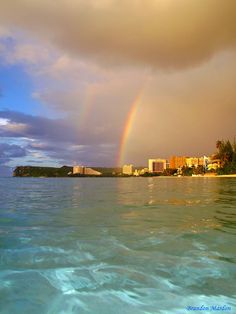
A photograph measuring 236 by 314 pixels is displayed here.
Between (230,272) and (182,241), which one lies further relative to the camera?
(182,241)

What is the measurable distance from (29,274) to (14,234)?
450cm

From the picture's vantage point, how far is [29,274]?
6.03 m

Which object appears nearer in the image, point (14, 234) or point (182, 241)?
point (182, 241)

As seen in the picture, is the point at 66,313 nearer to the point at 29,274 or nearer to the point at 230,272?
the point at 29,274

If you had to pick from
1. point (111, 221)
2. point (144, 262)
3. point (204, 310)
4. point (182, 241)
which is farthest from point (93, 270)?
point (111, 221)

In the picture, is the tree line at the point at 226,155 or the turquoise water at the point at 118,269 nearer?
the turquoise water at the point at 118,269

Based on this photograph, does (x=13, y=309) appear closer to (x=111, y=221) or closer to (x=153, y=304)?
(x=153, y=304)

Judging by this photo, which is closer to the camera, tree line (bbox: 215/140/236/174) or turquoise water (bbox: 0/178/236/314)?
turquoise water (bbox: 0/178/236/314)

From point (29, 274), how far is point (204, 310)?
3254 millimetres

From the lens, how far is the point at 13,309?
448 centimetres

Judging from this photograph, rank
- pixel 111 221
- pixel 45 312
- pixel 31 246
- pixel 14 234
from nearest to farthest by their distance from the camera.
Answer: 1. pixel 45 312
2. pixel 31 246
3. pixel 14 234
4. pixel 111 221

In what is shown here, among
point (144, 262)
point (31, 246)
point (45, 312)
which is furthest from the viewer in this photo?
point (31, 246)

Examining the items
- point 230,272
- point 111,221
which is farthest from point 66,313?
point 111,221

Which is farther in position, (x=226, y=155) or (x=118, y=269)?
(x=226, y=155)
